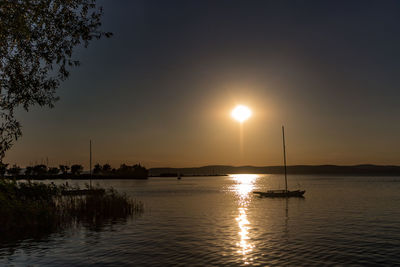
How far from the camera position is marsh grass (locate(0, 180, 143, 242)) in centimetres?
3002

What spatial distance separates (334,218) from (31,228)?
115 ft

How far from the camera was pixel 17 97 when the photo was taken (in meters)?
22.2

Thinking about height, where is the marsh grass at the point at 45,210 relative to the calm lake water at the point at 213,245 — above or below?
above

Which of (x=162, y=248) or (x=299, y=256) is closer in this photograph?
(x=299, y=256)

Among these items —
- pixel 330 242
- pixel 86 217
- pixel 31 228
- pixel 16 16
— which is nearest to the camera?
pixel 16 16

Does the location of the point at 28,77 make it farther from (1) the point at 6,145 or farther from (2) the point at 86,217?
(2) the point at 86,217

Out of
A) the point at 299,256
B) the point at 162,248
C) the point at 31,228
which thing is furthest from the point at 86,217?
the point at 299,256

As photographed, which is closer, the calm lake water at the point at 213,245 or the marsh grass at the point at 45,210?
the calm lake water at the point at 213,245

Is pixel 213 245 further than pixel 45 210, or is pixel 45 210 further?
pixel 45 210

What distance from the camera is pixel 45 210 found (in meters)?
32.9

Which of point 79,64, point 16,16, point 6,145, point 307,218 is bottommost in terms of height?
point 307,218

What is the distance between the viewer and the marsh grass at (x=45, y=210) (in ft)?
98.5

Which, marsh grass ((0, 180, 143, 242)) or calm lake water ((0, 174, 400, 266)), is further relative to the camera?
marsh grass ((0, 180, 143, 242))

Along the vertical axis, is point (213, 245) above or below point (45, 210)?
below
